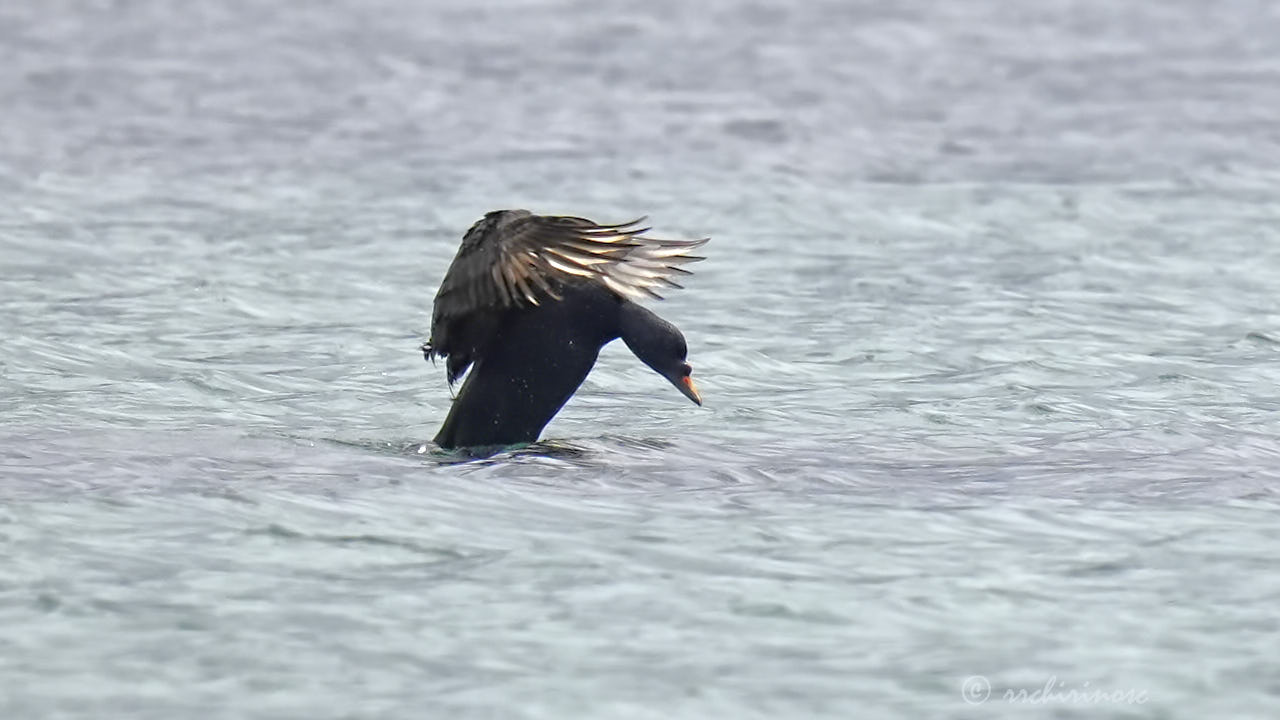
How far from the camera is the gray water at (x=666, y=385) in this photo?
6.52 m

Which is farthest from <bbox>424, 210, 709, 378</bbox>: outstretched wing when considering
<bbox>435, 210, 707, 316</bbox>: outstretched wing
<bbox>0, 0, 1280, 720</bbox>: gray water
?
<bbox>0, 0, 1280, 720</bbox>: gray water

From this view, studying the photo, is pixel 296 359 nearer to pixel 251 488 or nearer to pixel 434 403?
pixel 434 403

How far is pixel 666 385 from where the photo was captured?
11.5 m

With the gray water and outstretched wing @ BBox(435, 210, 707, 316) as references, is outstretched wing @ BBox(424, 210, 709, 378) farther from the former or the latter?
the gray water

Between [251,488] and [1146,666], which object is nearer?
[1146,666]

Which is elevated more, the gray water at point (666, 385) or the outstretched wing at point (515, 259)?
the outstretched wing at point (515, 259)

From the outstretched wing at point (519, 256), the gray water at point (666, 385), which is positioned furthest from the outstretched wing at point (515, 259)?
the gray water at point (666, 385)

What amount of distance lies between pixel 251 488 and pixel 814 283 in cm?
626

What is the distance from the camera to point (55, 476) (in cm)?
845

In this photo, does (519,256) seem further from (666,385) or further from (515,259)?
(666,385)

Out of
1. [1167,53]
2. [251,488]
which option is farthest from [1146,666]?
[1167,53]

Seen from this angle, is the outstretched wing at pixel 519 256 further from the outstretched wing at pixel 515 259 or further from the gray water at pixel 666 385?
the gray water at pixel 666 385

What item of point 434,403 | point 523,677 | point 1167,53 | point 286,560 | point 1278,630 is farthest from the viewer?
point 1167,53

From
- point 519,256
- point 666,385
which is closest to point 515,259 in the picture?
point 519,256
